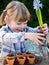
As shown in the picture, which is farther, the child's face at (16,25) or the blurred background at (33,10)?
the blurred background at (33,10)

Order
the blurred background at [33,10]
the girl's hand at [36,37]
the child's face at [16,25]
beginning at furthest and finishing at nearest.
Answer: the blurred background at [33,10] < the child's face at [16,25] < the girl's hand at [36,37]

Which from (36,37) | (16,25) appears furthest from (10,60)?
(16,25)

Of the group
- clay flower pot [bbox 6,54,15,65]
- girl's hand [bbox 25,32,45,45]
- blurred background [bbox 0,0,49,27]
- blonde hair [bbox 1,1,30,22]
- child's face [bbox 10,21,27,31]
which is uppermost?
blurred background [bbox 0,0,49,27]

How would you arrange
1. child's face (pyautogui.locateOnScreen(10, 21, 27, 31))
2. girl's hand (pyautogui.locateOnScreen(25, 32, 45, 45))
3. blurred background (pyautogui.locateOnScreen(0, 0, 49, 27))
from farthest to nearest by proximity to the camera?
1. blurred background (pyautogui.locateOnScreen(0, 0, 49, 27))
2. child's face (pyautogui.locateOnScreen(10, 21, 27, 31))
3. girl's hand (pyautogui.locateOnScreen(25, 32, 45, 45))

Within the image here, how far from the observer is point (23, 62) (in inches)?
89.1

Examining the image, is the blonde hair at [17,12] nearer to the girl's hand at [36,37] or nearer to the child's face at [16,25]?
the child's face at [16,25]

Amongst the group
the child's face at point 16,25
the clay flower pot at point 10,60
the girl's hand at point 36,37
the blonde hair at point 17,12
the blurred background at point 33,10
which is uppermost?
the blurred background at point 33,10

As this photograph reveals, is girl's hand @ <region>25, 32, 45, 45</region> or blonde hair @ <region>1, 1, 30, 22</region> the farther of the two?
blonde hair @ <region>1, 1, 30, 22</region>

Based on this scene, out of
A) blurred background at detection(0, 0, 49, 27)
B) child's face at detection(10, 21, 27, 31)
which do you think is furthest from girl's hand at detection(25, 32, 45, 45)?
blurred background at detection(0, 0, 49, 27)

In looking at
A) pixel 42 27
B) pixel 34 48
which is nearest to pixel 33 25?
pixel 34 48

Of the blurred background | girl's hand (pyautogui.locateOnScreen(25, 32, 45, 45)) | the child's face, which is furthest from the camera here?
the blurred background

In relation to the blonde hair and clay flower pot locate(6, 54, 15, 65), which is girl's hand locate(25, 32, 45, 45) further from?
the blonde hair

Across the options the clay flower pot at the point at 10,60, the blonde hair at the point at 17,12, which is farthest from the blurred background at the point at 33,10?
the clay flower pot at the point at 10,60

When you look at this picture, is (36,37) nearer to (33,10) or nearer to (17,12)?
(17,12)
